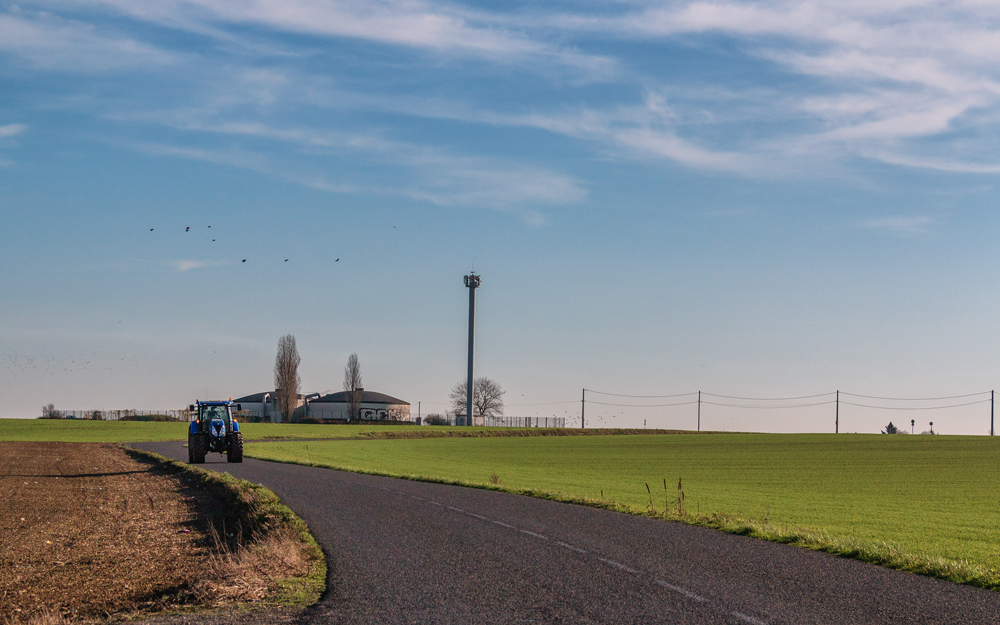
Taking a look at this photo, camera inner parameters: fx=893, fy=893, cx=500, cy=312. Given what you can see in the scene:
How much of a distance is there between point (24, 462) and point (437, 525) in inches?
1426

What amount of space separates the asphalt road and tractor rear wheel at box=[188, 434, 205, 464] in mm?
19467

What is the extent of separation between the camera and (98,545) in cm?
1692

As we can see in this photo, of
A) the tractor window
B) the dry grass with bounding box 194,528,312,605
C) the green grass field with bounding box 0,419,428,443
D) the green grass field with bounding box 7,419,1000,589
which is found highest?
the tractor window

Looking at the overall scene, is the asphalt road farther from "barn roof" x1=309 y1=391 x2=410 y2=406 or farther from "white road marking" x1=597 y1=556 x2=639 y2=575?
"barn roof" x1=309 y1=391 x2=410 y2=406

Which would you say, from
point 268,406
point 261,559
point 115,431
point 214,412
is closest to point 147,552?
point 261,559

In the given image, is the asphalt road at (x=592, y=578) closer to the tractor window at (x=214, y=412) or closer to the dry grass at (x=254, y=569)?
the dry grass at (x=254, y=569)

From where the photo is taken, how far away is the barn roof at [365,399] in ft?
523

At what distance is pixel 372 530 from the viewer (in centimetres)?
1816

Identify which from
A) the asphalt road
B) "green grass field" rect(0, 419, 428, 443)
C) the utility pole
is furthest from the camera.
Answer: the utility pole

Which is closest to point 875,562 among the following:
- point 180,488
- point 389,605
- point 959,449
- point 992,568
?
point 992,568

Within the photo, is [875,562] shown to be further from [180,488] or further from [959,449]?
[959,449]

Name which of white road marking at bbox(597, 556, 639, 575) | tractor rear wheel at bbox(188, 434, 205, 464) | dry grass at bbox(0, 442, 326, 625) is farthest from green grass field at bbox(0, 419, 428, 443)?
white road marking at bbox(597, 556, 639, 575)

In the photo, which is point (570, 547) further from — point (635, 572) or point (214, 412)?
point (214, 412)

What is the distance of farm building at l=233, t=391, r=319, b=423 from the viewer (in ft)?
480
